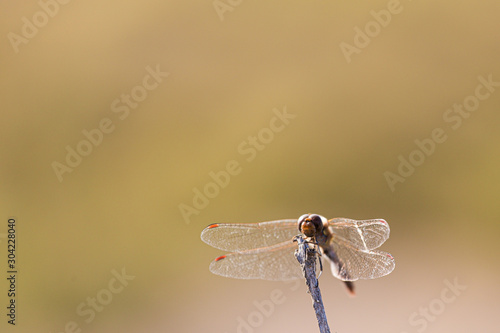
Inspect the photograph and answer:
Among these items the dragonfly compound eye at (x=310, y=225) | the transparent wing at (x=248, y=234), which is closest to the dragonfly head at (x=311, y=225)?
the dragonfly compound eye at (x=310, y=225)

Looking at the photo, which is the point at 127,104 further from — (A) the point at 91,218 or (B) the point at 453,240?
(B) the point at 453,240

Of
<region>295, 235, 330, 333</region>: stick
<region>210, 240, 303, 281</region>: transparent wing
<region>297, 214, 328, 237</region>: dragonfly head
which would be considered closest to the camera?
<region>295, 235, 330, 333</region>: stick

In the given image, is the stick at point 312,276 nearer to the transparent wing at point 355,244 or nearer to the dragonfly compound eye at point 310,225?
the dragonfly compound eye at point 310,225

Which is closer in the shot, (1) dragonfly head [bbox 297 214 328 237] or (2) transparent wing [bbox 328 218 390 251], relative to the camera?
(1) dragonfly head [bbox 297 214 328 237]

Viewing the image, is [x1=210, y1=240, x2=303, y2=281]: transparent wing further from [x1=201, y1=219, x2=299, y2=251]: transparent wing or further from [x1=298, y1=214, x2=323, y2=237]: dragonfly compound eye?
[x1=298, y1=214, x2=323, y2=237]: dragonfly compound eye

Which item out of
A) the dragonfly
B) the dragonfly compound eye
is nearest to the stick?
the dragonfly compound eye

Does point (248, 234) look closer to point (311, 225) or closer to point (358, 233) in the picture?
point (311, 225)

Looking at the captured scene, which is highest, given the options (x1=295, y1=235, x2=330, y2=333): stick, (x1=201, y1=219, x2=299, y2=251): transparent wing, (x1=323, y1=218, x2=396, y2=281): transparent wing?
(x1=201, y1=219, x2=299, y2=251): transparent wing
